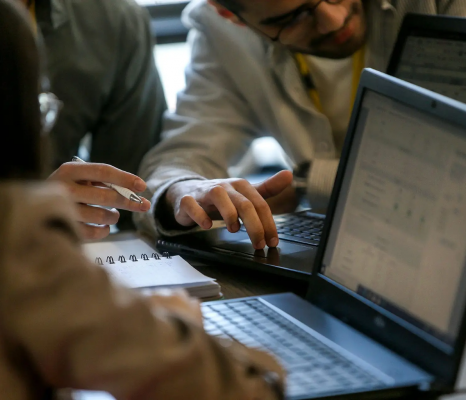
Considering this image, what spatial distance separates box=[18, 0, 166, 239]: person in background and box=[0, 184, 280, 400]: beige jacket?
1.00m

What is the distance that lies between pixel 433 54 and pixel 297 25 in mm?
308

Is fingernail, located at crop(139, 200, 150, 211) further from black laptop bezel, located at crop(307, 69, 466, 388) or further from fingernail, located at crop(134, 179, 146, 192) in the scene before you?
black laptop bezel, located at crop(307, 69, 466, 388)

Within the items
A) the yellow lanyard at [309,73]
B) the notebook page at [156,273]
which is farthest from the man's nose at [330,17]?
the notebook page at [156,273]

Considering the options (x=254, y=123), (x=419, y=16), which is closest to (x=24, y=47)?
(x=419, y=16)

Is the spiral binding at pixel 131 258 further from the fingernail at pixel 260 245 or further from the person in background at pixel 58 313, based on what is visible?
the person in background at pixel 58 313

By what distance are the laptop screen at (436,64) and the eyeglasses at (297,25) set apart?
0.71ft

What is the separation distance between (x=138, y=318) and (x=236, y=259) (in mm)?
485

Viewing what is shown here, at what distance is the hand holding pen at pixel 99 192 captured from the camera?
1.04 meters

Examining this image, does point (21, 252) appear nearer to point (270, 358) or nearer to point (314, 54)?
point (270, 358)

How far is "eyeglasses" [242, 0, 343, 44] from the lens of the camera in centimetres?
129

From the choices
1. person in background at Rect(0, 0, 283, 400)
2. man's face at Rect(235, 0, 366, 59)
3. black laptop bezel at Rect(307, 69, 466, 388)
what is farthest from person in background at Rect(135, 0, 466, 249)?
person in background at Rect(0, 0, 283, 400)

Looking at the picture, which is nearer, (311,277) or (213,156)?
(311,277)

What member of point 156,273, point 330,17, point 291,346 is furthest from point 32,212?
point 330,17

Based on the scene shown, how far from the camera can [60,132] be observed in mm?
1629
